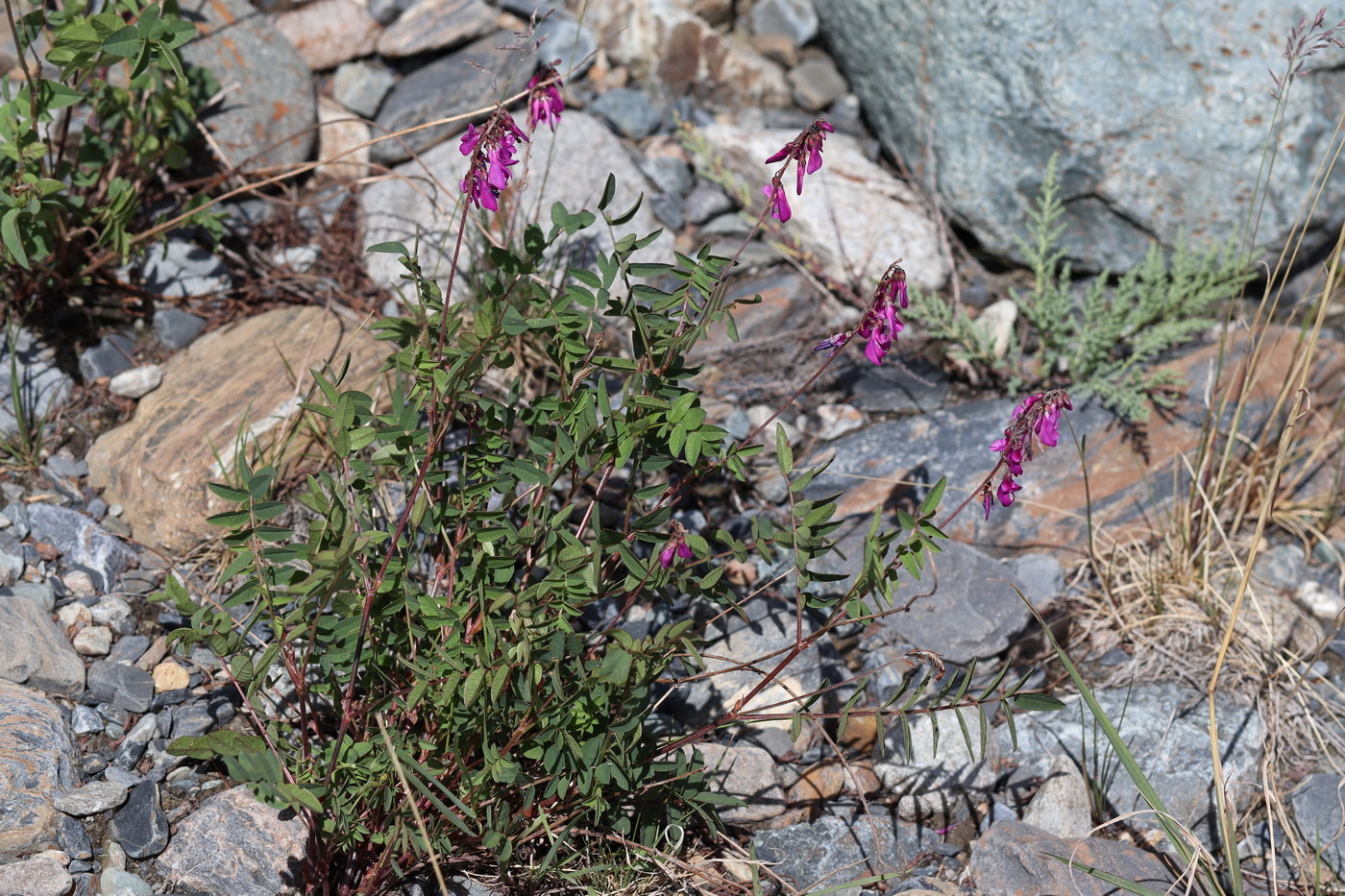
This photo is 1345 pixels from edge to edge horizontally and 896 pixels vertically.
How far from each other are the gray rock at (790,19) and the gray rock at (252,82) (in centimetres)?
218

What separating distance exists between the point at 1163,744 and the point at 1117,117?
243cm

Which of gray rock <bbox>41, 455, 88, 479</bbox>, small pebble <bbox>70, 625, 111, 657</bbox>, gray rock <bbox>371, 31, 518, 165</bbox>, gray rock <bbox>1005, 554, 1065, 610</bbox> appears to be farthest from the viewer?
gray rock <bbox>371, 31, 518, 165</bbox>

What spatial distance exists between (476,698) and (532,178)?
104 inches

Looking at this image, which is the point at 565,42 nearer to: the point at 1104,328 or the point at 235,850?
the point at 1104,328

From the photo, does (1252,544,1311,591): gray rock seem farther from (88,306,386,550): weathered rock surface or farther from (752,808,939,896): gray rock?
(88,306,386,550): weathered rock surface

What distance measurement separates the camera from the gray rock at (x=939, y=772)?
9.20ft

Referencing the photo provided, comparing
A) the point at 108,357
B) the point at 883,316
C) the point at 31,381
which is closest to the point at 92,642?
the point at 31,381

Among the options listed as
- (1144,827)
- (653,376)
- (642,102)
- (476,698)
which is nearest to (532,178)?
(642,102)

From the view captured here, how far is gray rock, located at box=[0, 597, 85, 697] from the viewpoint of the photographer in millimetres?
2535

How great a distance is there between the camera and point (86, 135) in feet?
10.9

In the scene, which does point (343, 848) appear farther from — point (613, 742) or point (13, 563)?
point (13, 563)

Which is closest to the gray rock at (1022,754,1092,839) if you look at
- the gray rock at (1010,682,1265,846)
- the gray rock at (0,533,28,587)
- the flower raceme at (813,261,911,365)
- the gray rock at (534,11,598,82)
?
the gray rock at (1010,682,1265,846)

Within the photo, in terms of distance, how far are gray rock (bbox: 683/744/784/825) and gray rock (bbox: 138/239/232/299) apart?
2339 mm

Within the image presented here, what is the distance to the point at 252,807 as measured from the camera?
2383mm
